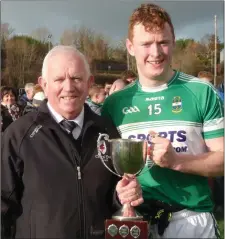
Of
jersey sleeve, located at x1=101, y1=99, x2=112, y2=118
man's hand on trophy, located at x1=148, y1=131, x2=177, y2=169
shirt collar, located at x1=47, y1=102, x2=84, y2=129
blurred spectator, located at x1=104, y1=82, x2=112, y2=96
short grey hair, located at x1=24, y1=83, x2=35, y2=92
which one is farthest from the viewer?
short grey hair, located at x1=24, y1=83, x2=35, y2=92

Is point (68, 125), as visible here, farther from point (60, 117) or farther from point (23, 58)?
point (23, 58)

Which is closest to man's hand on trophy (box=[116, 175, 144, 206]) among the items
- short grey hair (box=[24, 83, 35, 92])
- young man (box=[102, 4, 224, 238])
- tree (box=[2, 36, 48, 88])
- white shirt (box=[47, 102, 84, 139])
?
young man (box=[102, 4, 224, 238])

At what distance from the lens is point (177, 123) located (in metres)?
1.48

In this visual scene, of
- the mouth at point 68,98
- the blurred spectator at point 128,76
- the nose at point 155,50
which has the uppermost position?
the nose at point 155,50

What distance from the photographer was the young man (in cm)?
146

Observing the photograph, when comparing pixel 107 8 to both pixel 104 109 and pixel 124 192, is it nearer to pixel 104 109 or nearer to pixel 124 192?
pixel 104 109

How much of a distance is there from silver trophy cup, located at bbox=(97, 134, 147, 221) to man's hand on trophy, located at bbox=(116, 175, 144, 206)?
0.05ft

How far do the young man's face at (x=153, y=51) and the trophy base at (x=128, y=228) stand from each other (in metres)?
0.49

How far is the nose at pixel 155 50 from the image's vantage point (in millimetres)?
1472

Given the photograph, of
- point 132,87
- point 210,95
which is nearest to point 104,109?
A: point 132,87

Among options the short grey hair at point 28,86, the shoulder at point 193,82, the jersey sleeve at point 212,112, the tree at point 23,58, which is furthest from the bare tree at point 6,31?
the jersey sleeve at point 212,112

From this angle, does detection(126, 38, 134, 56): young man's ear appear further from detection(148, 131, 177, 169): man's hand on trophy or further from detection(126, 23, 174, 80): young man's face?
detection(148, 131, 177, 169): man's hand on trophy

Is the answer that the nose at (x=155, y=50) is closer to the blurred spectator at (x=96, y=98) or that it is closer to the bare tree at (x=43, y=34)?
the blurred spectator at (x=96, y=98)

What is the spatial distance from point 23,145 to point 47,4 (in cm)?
60
